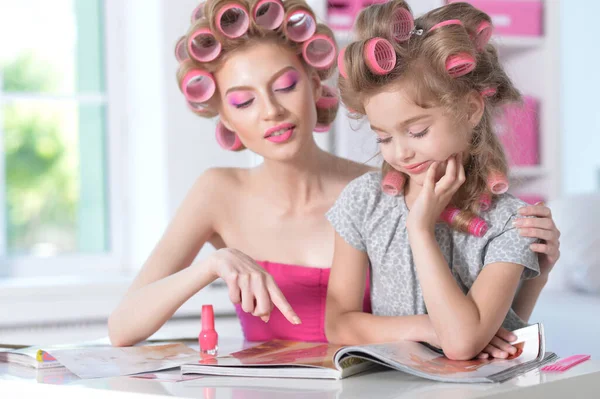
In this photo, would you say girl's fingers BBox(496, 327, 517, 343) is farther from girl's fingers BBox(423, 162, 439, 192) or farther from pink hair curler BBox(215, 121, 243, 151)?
pink hair curler BBox(215, 121, 243, 151)

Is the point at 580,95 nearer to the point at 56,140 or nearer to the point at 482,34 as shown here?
the point at 56,140

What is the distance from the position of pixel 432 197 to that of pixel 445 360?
0.23 m

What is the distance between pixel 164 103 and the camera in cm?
290

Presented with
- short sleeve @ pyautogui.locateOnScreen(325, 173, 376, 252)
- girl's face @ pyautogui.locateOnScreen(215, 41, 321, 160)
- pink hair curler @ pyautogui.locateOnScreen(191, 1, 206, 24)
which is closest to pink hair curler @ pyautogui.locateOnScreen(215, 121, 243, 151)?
girl's face @ pyautogui.locateOnScreen(215, 41, 321, 160)

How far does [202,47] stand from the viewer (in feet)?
4.91

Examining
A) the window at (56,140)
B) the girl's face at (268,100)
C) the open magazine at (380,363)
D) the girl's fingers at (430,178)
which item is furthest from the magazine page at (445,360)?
the window at (56,140)

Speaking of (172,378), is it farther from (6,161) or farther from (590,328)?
(6,161)

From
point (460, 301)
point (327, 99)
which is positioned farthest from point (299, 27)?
point (460, 301)

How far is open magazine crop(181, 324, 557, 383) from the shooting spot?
0.99m

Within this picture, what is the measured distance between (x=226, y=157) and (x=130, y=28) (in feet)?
2.14

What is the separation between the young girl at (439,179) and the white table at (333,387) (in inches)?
5.9

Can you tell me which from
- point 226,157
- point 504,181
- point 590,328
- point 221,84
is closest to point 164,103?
point 226,157

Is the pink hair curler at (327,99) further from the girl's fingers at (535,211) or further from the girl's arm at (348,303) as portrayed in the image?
the girl's fingers at (535,211)

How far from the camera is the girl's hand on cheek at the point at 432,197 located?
115 cm
